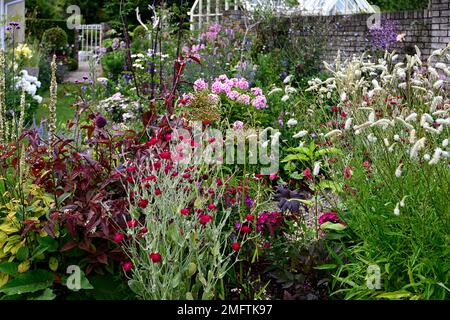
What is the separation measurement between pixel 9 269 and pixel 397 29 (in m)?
7.85

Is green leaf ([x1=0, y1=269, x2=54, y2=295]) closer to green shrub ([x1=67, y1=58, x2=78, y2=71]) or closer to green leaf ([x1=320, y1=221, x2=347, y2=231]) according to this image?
green leaf ([x1=320, y1=221, x2=347, y2=231])

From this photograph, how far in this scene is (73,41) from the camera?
74.8 ft

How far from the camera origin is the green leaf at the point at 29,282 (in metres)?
2.87

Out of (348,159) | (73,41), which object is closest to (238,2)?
(348,159)

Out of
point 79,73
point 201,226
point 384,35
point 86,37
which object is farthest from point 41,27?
point 201,226

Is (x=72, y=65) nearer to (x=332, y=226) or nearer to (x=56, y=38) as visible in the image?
(x=56, y=38)

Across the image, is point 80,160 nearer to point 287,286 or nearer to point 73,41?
point 287,286

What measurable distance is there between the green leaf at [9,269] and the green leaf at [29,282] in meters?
0.05

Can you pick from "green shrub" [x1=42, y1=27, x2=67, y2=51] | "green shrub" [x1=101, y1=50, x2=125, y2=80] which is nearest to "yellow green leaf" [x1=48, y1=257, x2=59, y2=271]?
"green shrub" [x1=101, y1=50, x2=125, y2=80]

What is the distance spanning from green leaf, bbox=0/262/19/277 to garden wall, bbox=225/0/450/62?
6987mm

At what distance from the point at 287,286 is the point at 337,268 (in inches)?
15.0

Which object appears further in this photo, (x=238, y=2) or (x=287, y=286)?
(x=238, y=2)
